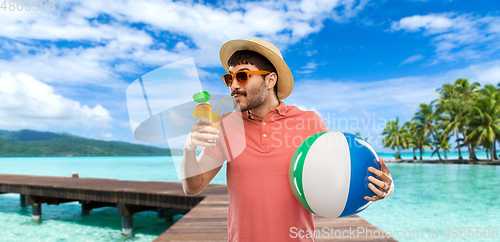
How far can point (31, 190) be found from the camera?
32.9 ft

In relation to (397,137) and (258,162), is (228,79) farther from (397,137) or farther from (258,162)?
(397,137)

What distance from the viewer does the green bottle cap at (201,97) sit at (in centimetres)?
114

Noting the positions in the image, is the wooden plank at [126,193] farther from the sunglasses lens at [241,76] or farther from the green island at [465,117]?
the green island at [465,117]

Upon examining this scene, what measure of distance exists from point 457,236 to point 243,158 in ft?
37.2

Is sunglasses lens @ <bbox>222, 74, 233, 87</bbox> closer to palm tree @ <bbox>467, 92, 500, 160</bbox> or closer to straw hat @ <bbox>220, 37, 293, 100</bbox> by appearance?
straw hat @ <bbox>220, 37, 293, 100</bbox>

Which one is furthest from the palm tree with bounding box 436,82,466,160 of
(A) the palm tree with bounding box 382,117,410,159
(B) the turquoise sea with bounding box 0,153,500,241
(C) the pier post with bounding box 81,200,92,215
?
(C) the pier post with bounding box 81,200,92,215

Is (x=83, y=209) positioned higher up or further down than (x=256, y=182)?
further down

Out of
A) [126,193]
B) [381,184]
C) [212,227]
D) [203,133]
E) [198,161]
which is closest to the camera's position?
[203,133]

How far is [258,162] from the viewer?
54.3 inches

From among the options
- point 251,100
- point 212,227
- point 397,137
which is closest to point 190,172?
point 251,100

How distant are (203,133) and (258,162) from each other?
392 mm

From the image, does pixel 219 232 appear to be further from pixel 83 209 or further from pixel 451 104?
pixel 451 104

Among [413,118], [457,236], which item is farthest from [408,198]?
[413,118]

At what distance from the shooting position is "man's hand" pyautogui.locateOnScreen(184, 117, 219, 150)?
1102 millimetres
